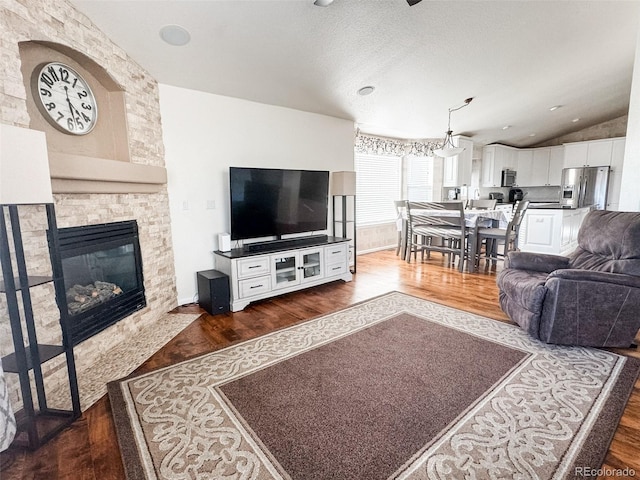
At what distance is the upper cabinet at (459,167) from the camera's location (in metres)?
6.60

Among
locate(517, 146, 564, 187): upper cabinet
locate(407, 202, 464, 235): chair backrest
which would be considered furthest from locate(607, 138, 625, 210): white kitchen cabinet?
locate(407, 202, 464, 235): chair backrest

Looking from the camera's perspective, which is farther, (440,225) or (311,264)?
(440,225)

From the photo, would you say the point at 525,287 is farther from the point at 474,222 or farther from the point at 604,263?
the point at 474,222

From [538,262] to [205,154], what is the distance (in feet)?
11.7

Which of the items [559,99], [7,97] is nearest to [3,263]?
[7,97]

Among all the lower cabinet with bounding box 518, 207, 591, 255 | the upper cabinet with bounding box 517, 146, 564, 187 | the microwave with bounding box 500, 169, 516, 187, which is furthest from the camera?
the upper cabinet with bounding box 517, 146, 564, 187

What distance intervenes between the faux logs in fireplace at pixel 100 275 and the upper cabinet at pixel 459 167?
612 centimetres

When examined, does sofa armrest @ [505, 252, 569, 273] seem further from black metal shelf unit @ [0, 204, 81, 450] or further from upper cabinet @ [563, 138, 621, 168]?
upper cabinet @ [563, 138, 621, 168]

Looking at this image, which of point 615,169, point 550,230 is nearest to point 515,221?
point 550,230

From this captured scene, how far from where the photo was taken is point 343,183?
4441 mm

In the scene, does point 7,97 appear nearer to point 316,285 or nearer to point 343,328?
point 343,328

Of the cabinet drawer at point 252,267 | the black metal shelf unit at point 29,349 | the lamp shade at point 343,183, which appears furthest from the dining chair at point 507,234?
the black metal shelf unit at point 29,349

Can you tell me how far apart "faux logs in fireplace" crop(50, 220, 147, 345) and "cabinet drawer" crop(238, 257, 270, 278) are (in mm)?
930

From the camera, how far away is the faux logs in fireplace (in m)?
2.25
